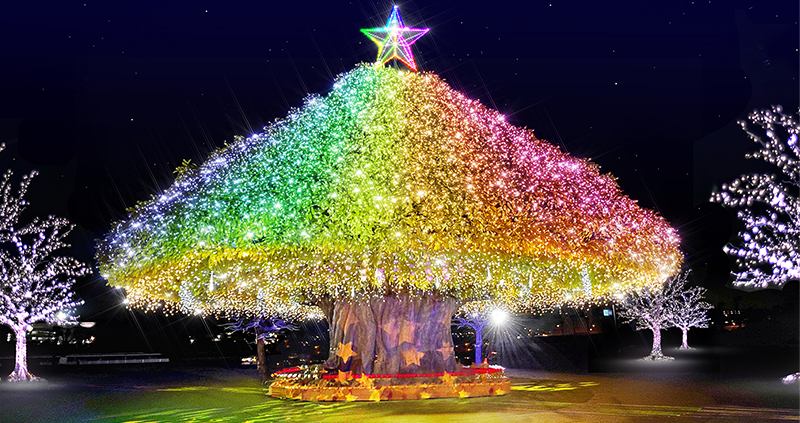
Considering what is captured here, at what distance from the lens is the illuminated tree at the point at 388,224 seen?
18844mm

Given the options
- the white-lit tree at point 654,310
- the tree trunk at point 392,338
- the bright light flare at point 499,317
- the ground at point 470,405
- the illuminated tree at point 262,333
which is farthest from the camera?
the bright light flare at point 499,317

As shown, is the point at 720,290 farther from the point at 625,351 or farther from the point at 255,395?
the point at 255,395

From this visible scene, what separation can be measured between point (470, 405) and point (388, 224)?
201 inches

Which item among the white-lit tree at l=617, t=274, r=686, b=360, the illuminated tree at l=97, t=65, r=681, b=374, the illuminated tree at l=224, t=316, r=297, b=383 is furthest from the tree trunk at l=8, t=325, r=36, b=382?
the white-lit tree at l=617, t=274, r=686, b=360

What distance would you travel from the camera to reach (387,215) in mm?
18422

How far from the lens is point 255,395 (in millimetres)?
23359

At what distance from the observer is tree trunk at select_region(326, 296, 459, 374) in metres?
21.8

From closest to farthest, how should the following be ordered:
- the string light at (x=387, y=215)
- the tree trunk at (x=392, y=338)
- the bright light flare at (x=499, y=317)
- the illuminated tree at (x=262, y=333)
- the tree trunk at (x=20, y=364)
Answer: the string light at (x=387, y=215) → the tree trunk at (x=392, y=338) → the tree trunk at (x=20, y=364) → the illuminated tree at (x=262, y=333) → the bright light flare at (x=499, y=317)

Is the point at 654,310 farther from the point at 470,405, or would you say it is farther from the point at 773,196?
the point at 470,405

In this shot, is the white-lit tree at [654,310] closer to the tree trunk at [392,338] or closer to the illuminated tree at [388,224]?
the illuminated tree at [388,224]

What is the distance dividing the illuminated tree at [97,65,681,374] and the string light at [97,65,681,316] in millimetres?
48

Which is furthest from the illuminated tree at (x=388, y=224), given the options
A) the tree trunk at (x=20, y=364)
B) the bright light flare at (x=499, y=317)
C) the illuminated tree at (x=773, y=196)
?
the bright light flare at (x=499, y=317)

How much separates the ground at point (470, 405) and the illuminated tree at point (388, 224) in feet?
10.9

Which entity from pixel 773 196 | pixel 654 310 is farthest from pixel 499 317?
pixel 773 196
